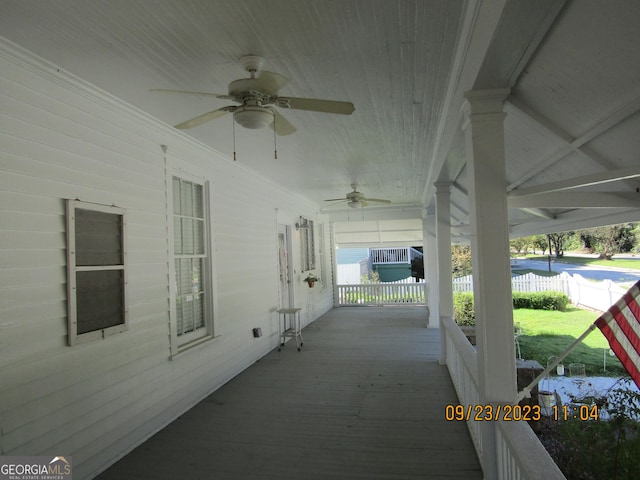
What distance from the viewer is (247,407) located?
3850 millimetres

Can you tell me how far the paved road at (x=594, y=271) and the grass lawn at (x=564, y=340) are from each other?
1.22 meters

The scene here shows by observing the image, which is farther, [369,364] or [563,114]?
[369,364]

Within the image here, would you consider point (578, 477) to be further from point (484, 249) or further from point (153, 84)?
point (153, 84)

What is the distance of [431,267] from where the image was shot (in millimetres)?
9109

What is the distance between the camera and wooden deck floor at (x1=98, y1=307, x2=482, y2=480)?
272 cm

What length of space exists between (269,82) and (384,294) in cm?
963

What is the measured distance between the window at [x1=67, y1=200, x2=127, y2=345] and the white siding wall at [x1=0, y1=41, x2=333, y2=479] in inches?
2.7

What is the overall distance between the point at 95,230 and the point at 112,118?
36.4 inches

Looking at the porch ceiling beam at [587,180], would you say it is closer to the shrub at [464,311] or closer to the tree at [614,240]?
the shrub at [464,311]

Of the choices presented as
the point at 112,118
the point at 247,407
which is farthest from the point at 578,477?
the point at 112,118

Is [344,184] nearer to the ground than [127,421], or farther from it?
farther from it

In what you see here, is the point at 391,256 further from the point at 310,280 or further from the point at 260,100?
the point at 260,100

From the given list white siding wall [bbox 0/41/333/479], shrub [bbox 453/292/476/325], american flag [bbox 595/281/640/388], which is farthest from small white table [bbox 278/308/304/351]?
shrub [bbox 453/292/476/325]

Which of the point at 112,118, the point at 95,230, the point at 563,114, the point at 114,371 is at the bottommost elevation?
the point at 114,371
